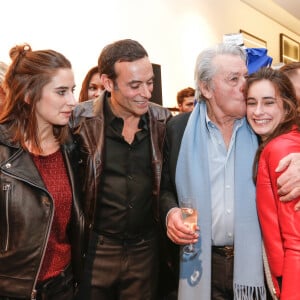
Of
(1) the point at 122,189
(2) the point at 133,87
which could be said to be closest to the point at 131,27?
(2) the point at 133,87

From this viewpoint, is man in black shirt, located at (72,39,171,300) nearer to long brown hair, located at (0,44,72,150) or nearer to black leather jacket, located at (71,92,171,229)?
black leather jacket, located at (71,92,171,229)

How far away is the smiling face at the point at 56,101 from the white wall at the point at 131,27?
2067 millimetres

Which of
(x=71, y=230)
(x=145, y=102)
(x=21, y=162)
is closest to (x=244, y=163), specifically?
(x=145, y=102)

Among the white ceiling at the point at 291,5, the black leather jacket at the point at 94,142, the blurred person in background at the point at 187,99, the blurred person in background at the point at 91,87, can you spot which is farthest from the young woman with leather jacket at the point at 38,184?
the white ceiling at the point at 291,5

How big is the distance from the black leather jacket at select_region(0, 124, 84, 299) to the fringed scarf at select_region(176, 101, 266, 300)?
78 cm

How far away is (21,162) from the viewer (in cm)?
162

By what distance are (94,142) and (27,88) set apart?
1.62 ft

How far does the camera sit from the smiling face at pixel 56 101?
1.75m

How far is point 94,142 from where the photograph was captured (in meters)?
2.09

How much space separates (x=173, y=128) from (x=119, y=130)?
33 cm

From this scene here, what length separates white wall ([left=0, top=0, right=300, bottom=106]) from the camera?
3.82m

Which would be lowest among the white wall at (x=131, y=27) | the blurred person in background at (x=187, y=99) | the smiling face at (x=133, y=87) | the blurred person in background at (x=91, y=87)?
the smiling face at (x=133, y=87)

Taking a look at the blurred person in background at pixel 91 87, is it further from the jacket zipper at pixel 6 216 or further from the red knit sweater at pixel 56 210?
the jacket zipper at pixel 6 216

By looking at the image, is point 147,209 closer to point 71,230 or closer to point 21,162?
point 71,230
